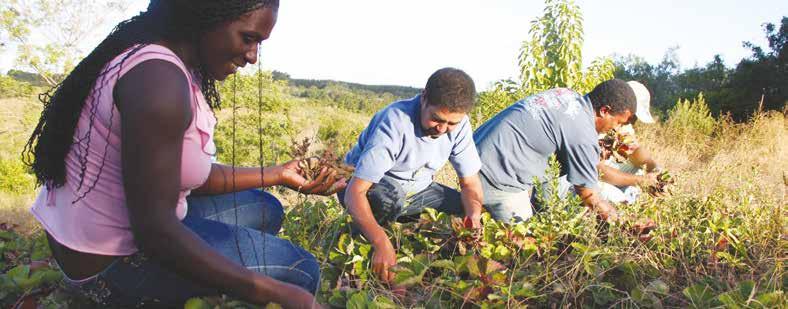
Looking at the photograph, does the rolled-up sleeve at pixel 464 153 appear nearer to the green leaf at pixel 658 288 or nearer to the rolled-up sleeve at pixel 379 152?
the rolled-up sleeve at pixel 379 152

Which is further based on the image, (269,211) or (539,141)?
(539,141)

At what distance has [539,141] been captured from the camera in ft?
11.7

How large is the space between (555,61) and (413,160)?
13.8ft

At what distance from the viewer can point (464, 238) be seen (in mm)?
2699

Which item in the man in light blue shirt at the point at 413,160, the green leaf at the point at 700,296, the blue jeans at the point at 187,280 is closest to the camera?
the blue jeans at the point at 187,280

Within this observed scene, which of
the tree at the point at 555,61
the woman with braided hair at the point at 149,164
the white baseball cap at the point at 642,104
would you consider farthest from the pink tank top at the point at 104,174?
the tree at the point at 555,61

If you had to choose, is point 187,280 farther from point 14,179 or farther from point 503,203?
point 14,179

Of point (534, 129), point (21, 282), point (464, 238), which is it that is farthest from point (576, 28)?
point (21, 282)

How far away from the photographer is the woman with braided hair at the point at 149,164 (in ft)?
4.31

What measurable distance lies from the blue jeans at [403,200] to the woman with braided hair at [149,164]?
1318 mm

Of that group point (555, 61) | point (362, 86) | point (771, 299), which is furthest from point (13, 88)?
point (362, 86)

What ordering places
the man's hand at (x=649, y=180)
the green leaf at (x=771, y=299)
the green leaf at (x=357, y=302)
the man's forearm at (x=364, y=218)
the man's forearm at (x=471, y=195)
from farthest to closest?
the man's hand at (x=649, y=180)
the man's forearm at (x=471, y=195)
the man's forearm at (x=364, y=218)
the green leaf at (x=771, y=299)
the green leaf at (x=357, y=302)

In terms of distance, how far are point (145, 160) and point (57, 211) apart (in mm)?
461

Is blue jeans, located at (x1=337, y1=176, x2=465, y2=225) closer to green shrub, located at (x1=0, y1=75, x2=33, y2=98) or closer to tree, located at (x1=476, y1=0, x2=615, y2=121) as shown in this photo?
tree, located at (x1=476, y1=0, x2=615, y2=121)
